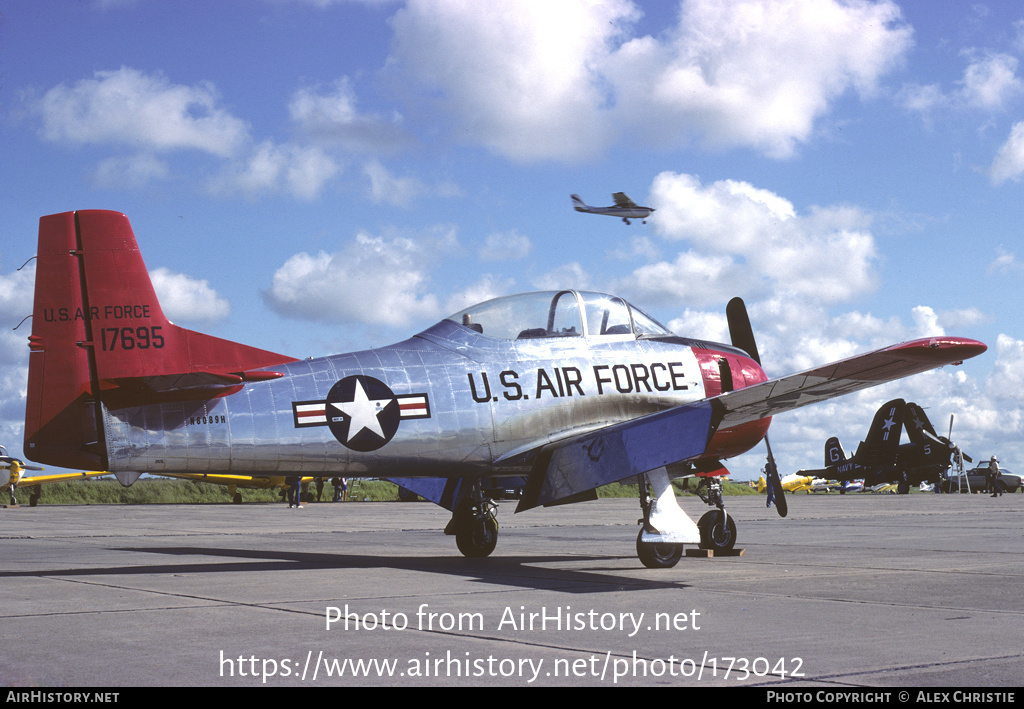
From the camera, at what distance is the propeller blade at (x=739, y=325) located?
Result: 51.2 ft

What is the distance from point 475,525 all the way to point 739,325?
216 inches

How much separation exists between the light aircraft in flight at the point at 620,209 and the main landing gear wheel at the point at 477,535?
43.9 metres

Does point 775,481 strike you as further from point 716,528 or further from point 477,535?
point 477,535

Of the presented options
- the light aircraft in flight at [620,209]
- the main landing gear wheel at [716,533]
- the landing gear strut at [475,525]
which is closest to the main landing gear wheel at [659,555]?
the main landing gear wheel at [716,533]

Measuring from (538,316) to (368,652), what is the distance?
704cm

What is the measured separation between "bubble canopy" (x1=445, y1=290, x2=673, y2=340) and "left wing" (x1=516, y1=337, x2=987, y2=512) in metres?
1.53

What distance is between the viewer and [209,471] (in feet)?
35.3

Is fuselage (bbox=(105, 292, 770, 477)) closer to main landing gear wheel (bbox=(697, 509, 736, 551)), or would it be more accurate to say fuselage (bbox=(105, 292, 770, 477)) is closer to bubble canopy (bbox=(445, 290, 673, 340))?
bubble canopy (bbox=(445, 290, 673, 340))

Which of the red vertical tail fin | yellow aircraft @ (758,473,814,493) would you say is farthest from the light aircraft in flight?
the red vertical tail fin

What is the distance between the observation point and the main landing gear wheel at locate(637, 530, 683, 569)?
12227 mm

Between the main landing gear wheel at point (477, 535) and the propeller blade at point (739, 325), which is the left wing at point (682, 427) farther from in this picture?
the propeller blade at point (739, 325)
